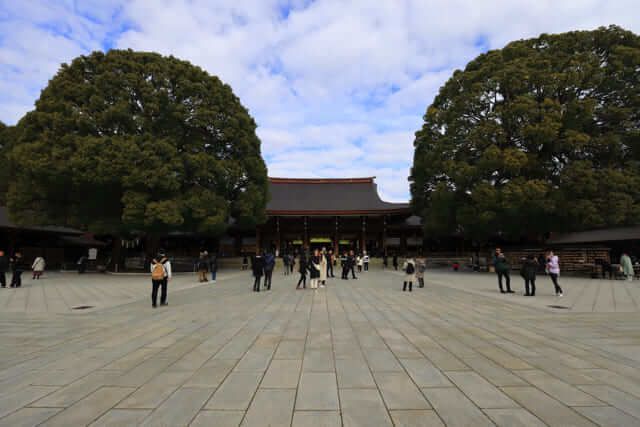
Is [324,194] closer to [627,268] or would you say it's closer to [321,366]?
[627,268]

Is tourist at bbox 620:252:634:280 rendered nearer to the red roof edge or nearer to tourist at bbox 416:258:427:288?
tourist at bbox 416:258:427:288

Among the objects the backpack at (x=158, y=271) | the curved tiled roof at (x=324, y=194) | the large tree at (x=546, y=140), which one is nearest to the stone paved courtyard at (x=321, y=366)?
the backpack at (x=158, y=271)

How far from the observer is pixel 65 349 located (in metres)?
5.17

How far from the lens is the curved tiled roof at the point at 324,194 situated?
118ft

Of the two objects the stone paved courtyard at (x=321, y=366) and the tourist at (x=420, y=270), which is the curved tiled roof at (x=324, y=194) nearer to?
the tourist at (x=420, y=270)

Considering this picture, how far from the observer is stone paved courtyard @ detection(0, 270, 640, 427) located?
306 centimetres

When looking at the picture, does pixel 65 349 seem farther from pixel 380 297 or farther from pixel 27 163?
pixel 27 163

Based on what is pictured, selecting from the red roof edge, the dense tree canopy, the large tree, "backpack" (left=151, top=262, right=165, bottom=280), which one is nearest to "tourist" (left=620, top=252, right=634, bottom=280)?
the large tree

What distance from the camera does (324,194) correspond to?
37.9 metres

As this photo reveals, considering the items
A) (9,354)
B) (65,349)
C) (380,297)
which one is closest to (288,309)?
(380,297)

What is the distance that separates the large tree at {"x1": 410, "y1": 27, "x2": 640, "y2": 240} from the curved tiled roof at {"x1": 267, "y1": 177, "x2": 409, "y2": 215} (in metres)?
13.8

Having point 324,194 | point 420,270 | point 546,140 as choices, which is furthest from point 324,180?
point 420,270

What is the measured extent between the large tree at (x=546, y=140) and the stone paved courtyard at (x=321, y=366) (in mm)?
11644

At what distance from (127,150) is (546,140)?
2282 cm
